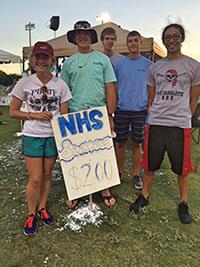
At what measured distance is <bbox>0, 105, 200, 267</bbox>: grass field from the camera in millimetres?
2205

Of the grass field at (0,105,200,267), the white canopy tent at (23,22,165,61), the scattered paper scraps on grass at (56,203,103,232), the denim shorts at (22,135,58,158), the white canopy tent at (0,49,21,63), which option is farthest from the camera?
the white canopy tent at (0,49,21,63)

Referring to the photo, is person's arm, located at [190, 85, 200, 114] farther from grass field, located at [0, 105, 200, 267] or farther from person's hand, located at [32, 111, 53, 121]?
person's hand, located at [32, 111, 53, 121]

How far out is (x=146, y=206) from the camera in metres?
2.97

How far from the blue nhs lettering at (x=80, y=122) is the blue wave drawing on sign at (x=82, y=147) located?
0.10 m

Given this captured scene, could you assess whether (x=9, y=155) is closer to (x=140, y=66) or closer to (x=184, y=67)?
(x=140, y=66)

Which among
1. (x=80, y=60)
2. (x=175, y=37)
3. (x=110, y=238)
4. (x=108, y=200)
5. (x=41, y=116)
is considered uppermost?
(x=175, y=37)

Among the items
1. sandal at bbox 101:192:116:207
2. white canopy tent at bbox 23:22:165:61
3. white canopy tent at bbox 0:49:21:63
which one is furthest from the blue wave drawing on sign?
white canopy tent at bbox 0:49:21:63

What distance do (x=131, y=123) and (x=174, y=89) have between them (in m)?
0.82

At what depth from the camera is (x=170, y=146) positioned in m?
2.68

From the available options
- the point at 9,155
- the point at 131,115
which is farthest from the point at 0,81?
the point at 131,115

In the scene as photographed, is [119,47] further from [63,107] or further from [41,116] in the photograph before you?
[41,116]

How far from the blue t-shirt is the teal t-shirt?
0.56 m

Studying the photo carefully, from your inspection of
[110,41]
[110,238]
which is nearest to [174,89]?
[110,41]

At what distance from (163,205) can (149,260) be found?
89 cm
